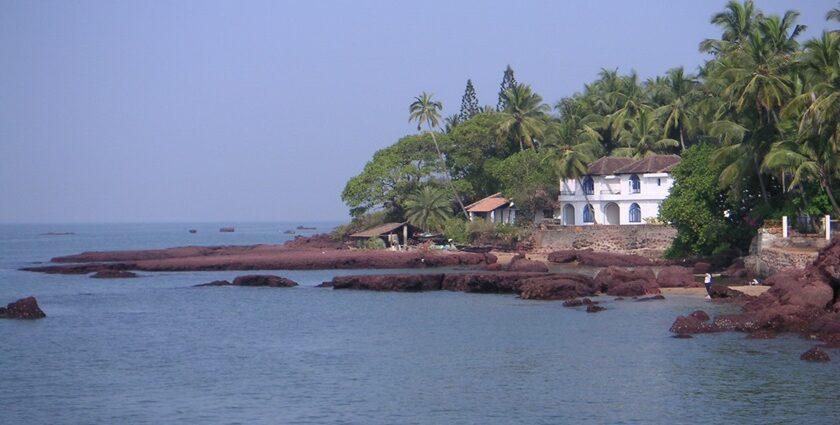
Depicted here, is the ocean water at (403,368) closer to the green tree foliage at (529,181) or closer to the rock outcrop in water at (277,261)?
the rock outcrop in water at (277,261)

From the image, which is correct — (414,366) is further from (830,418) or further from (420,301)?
(420,301)

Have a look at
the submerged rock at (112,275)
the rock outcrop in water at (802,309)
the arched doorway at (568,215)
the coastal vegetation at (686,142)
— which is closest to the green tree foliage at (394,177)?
the coastal vegetation at (686,142)

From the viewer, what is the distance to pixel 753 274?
172ft

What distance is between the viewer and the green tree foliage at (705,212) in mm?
57969

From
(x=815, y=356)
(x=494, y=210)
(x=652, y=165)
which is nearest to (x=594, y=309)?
(x=815, y=356)

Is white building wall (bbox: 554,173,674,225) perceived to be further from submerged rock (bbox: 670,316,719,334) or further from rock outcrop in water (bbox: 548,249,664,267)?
submerged rock (bbox: 670,316,719,334)

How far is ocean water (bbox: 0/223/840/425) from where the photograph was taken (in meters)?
24.8

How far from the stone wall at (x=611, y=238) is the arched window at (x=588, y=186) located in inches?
171

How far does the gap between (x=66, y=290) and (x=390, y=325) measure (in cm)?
2465

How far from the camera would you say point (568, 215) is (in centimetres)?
8456

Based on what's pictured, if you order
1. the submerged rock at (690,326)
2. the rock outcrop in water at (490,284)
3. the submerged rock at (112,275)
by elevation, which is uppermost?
the submerged rock at (112,275)

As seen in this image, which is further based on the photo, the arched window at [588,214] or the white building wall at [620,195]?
the arched window at [588,214]

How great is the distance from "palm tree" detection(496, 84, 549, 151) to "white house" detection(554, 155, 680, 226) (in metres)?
6.55

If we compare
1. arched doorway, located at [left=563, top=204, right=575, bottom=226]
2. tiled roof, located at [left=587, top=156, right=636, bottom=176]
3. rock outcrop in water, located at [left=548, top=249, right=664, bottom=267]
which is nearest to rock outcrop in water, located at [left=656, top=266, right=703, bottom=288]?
rock outcrop in water, located at [left=548, top=249, right=664, bottom=267]
